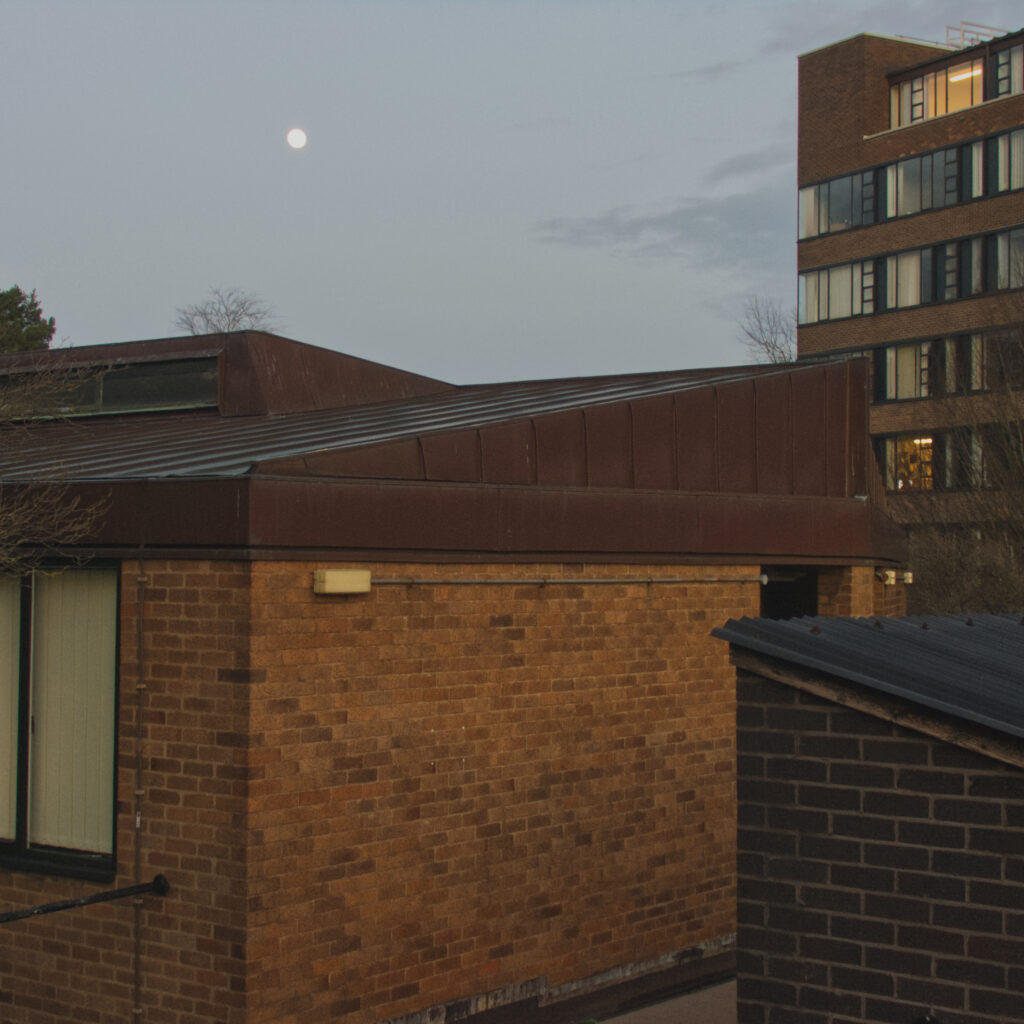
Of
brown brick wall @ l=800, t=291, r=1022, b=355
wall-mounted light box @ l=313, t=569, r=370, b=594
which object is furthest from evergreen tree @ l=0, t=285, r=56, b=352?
wall-mounted light box @ l=313, t=569, r=370, b=594

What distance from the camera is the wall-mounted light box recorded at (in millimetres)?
7070

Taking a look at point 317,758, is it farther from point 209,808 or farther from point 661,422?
point 661,422

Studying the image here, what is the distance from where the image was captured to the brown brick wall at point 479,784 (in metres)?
6.98

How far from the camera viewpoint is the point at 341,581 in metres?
7.13

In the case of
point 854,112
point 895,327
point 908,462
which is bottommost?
point 908,462

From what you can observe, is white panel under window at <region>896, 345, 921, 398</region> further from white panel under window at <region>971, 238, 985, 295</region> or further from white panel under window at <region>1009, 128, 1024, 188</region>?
white panel under window at <region>1009, 128, 1024, 188</region>

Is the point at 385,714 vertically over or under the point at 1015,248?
under

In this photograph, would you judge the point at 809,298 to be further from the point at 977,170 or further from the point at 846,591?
the point at 846,591

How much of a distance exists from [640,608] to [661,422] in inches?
54.3

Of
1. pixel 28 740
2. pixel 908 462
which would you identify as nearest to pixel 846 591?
pixel 28 740

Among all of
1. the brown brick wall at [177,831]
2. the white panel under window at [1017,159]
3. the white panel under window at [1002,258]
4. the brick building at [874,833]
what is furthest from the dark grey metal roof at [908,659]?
the white panel under window at [1017,159]

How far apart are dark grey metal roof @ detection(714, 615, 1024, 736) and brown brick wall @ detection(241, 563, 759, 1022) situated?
250cm

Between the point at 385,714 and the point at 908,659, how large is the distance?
315 cm

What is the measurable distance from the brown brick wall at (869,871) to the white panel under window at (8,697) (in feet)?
15.1
